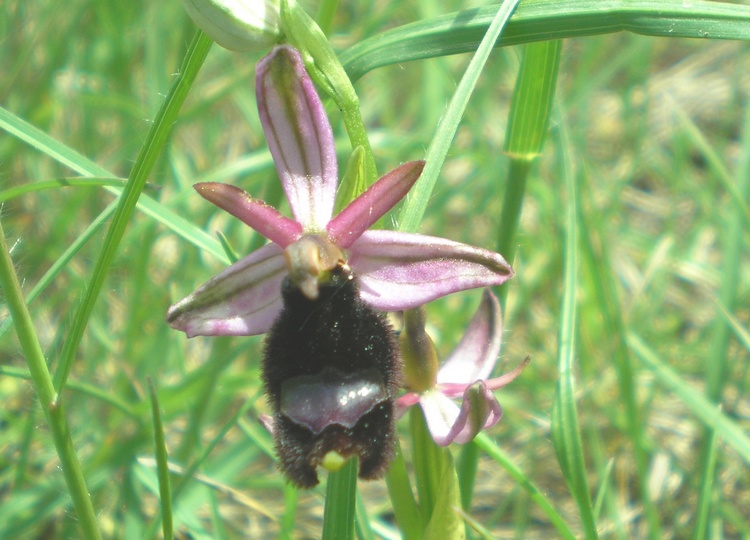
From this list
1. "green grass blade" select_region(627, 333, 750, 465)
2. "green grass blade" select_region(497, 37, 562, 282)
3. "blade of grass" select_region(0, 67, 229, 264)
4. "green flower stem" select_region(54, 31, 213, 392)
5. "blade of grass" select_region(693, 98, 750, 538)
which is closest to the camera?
"green flower stem" select_region(54, 31, 213, 392)

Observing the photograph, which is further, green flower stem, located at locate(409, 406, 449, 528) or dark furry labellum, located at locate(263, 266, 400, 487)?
green flower stem, located at locate(409, 406, 449, 528)

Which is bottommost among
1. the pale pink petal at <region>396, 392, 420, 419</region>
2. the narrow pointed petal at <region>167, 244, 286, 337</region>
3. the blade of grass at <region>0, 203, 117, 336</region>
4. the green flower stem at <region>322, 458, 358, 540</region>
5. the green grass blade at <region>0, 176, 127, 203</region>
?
the green flower stem at <region>322, 458, 358, 540</region>

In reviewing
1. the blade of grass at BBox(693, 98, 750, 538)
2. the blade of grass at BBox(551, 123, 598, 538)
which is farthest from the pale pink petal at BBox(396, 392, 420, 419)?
the blade of grass at BBox(693, 98, 750, 538)

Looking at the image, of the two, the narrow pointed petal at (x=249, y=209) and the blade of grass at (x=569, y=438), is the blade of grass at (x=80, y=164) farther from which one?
the blade of grass at (x=569, y=438)

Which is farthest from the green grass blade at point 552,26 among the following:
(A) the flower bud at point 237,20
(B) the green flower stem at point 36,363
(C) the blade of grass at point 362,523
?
(C) the blade of grass at point 362,523

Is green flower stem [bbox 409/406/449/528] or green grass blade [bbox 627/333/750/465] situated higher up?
green grass blade [bbox 627/333/750/465]

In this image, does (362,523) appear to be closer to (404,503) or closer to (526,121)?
(404,503)

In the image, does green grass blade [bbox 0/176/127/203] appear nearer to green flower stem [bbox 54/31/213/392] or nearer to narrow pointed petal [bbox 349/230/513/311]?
green flower stem [bbox 54/31/213/392]
